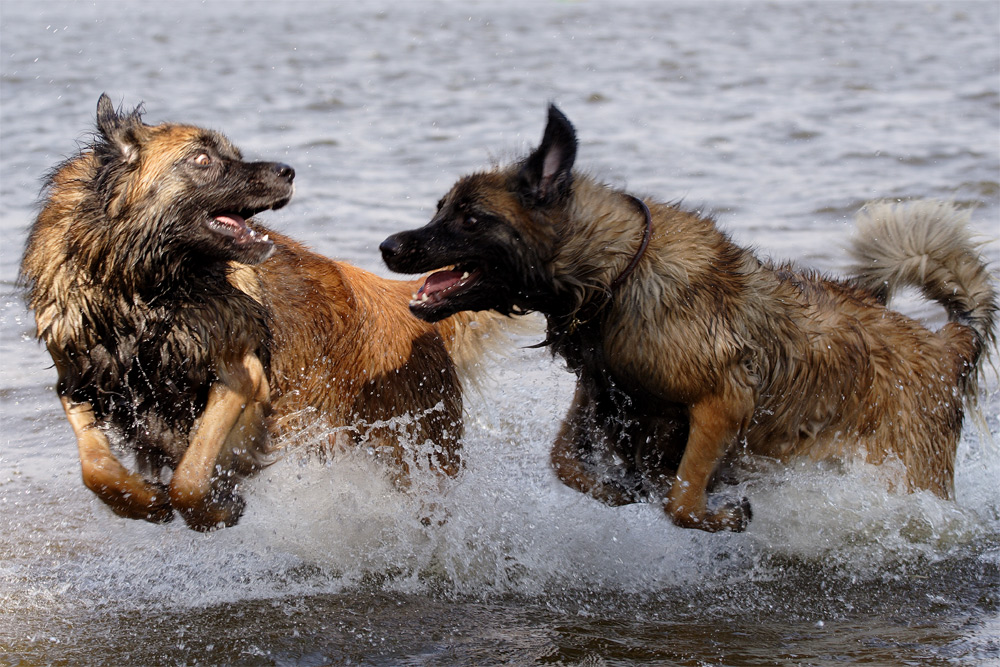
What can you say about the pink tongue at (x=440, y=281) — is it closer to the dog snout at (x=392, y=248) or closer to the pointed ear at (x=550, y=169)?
the dog snout at (x=392, y=248)

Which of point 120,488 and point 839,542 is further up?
point 120,488

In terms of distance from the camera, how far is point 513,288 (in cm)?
442

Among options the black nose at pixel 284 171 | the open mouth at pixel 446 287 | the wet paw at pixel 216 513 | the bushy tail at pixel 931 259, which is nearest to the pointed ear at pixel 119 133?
the black nose at pixel 284 171

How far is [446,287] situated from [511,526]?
134cm

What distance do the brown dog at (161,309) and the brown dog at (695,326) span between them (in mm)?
761

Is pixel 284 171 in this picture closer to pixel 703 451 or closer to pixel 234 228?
pixel 234 228

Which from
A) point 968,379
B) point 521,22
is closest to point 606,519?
point 968,379

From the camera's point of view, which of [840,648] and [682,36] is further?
[682,36]

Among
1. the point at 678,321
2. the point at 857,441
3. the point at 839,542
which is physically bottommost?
the point at 839,542

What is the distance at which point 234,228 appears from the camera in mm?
4445

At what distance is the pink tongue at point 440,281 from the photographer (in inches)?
174

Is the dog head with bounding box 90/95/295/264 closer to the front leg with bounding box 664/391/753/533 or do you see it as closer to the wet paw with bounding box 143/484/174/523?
the wet paw with bounding box 143/484/174/523

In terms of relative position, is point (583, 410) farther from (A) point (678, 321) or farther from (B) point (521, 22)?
(B) point (521, 22)

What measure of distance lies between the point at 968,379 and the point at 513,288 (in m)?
2.36
